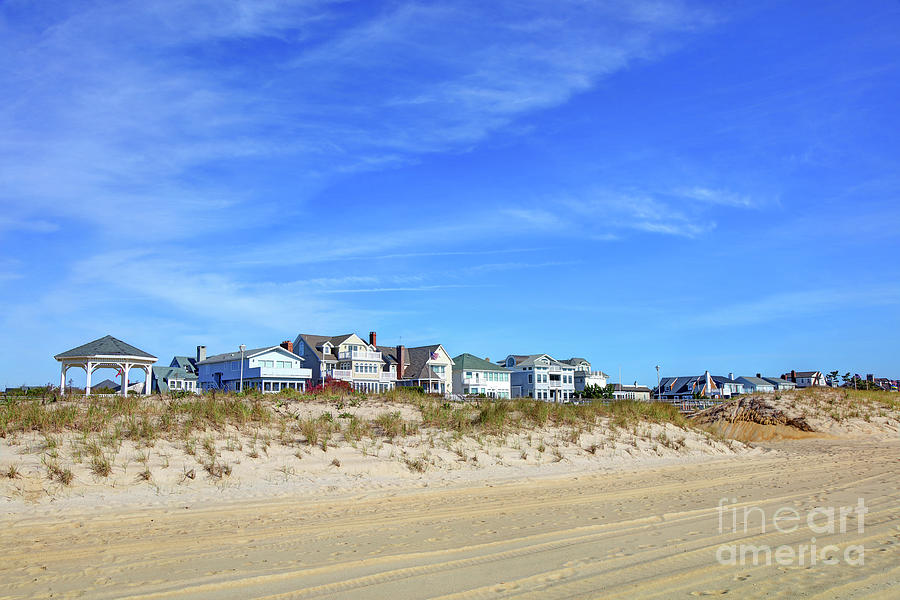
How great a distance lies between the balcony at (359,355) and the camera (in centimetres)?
7256

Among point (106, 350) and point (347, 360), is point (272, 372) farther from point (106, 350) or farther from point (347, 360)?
point (106, 350)

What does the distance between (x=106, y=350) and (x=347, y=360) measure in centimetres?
4148

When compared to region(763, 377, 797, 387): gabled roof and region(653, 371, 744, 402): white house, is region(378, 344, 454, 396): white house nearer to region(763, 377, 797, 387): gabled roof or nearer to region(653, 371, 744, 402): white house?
region(653, 371, 744, 402): white house

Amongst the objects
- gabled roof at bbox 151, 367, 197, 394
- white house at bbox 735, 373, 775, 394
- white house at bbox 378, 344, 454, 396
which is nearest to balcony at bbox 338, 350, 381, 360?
white house at bbox 378, 344, 454, 396

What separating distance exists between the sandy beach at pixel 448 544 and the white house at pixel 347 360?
5998cm

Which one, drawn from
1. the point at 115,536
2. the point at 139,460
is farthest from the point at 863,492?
the point at 139,460

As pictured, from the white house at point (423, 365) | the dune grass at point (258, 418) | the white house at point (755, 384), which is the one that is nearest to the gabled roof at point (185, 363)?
the white house at point (423, 365)

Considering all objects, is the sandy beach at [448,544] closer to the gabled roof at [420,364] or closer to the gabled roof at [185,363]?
the gabled roof at [420,364]

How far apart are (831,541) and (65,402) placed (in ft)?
52.1

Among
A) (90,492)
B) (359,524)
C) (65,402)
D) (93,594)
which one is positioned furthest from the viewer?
(65,402)

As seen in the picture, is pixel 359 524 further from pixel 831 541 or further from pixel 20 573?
pixel 831 541

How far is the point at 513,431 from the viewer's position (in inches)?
703

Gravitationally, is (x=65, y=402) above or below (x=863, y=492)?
above

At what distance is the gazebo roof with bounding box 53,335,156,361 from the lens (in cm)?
3116
